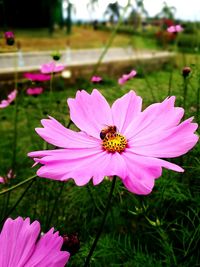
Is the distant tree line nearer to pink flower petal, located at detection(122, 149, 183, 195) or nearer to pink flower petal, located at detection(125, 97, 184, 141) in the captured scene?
pink flower petal, located at detection(125, 97, 184, 141)

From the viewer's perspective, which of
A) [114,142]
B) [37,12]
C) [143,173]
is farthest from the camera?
[37,12]

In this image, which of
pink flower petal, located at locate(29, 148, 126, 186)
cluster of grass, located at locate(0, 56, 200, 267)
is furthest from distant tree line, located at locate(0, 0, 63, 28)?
pink flower petal, located at locate(29, 148, 126, 186)

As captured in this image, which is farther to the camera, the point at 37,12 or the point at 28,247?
the point at 37,12

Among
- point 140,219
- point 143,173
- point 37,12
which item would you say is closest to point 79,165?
point 143,173

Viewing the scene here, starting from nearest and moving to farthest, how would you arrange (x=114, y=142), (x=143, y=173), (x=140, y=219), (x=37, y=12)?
(x=143, y=173) → (x=114, y=142) → (x=140, y=219) → (x=37, y=12)

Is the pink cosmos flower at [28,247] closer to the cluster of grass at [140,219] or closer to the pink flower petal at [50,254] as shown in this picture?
the pink flower petal at [50,254]

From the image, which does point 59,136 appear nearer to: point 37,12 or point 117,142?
point 117,142

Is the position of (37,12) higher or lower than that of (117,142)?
lower

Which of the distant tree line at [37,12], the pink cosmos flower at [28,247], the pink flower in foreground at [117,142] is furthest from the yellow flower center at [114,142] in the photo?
the distant tree line at [37,12]
